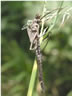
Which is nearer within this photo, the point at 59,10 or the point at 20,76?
the point at 59,10

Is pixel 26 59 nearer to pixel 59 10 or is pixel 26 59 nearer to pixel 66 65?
pixel 66 65

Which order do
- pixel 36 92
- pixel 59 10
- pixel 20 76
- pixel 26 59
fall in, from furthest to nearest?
pixel 26 59 → pixel 20 76 → pixel 36 92 → pixel 59 10

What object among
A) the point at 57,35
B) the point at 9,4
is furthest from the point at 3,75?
the point at 9,4

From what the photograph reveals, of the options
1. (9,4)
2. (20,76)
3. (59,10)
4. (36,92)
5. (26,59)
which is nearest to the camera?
(59,10)

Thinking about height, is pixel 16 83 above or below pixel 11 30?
below

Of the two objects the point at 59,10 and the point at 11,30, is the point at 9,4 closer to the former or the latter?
the point at 11,30

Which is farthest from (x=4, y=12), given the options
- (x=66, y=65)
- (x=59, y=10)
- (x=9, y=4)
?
(x=59, y=10)

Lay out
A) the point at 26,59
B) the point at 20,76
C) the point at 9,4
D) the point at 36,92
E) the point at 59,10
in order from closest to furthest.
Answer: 1. the point at 59,10
2. the point at 36,92
3. the point at 20,76
4. the point at 26,59
5. the point at 9,4

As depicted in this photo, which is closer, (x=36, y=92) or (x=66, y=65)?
(x=36, y=92)

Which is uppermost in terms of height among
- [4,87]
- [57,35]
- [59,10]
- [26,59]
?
[59,10]
